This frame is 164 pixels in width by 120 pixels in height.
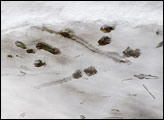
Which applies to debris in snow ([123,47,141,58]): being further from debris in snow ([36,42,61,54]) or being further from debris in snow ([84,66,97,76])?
debris in snow ([36,42,61,54])

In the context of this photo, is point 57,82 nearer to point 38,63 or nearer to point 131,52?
point 38,63

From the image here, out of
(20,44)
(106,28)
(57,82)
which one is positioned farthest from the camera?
(57,82)

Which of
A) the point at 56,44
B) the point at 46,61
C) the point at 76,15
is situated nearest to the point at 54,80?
the point at 46,61

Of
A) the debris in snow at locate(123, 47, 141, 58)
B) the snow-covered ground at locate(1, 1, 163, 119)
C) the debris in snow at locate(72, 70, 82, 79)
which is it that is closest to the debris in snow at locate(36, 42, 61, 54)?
the snow-covered ground at locate(1, 1, 163, 119)

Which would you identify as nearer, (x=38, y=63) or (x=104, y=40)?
(x=104, y=40)

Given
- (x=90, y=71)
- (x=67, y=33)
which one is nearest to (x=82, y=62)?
(x=90, y=71)

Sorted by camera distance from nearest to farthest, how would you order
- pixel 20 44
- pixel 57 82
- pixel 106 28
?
pixel 106 28 < pixel 20 44 < pixel 57 82

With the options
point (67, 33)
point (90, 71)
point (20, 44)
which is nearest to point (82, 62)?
point (90, 71)

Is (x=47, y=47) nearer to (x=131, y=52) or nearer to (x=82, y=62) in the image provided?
(x=82, y=62)

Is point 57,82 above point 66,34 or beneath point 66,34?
beneath

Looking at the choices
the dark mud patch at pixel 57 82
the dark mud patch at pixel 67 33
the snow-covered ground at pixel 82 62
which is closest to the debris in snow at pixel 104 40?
the snow-covered ground at pixel 82 62
